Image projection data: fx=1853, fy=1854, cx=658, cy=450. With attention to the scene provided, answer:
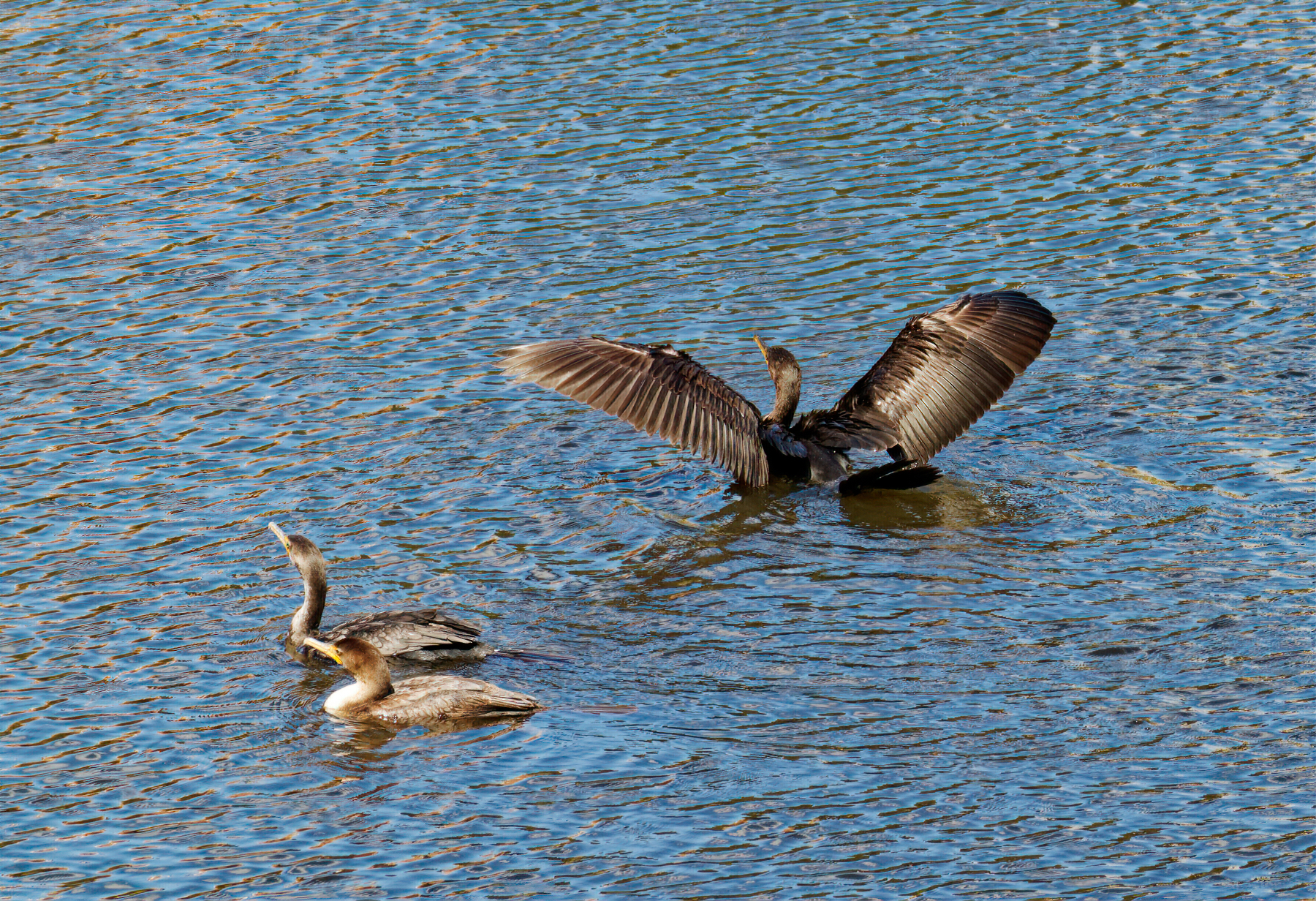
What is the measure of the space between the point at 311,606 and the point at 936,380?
459 centimetres

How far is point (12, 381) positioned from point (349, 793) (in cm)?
664

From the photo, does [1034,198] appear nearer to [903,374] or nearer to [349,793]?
[903,374]

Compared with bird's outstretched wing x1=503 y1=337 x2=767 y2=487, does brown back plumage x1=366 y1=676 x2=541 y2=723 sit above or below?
below

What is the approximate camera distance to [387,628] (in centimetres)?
973

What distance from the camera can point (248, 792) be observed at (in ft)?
27.9

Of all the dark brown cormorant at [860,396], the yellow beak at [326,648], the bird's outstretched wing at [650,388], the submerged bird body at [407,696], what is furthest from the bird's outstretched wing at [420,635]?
the dark brown cormorant at [860,396]

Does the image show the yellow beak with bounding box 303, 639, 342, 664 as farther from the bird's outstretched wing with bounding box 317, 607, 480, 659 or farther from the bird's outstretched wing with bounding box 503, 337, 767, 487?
the bird's outstretched wing with bounding box 503, 337, 767, 487

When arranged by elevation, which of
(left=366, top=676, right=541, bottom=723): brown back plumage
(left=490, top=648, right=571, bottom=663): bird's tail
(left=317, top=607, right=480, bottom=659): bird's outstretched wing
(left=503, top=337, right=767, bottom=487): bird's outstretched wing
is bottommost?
(left=490, top=648, right=571, bottom=663): bird's tail

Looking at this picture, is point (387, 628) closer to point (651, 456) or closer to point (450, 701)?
point (450, 701)

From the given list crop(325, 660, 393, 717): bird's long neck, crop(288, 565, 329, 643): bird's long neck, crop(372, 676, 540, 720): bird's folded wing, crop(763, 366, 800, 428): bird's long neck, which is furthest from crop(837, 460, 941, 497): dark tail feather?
crop(325, 660, 393, 717): bird's long neck

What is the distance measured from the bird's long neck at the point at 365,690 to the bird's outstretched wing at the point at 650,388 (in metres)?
2.70

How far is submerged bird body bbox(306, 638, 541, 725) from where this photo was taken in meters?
9.00

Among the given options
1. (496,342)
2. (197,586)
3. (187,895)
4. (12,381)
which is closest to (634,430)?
(496,342)

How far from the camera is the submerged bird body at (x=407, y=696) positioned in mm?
9000
